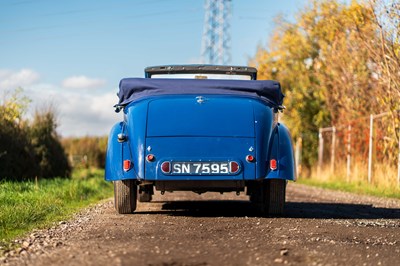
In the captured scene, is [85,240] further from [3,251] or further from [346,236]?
[346,236]

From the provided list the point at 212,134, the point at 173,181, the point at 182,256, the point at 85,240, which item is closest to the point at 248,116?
the point at 212,134

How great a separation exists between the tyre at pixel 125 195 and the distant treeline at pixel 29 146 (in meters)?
7.68

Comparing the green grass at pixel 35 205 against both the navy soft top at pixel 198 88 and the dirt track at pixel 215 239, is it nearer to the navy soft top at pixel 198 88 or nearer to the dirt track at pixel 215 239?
the dirt track at pixel 215 239

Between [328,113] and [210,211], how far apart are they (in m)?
20.0

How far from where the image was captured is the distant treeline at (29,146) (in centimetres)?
1852

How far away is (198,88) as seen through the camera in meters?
9.80

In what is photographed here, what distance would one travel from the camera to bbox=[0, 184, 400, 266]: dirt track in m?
5.73

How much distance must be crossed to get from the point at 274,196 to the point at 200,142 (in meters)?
1.36

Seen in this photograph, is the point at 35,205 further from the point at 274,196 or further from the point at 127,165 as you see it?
the point at 274,196

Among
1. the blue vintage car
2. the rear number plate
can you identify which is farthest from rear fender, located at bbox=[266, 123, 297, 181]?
the rear number plate

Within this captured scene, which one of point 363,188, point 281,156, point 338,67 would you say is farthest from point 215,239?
point 338,67

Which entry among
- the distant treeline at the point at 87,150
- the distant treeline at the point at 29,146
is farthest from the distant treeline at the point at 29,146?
the distant treeline at the point at 87,150

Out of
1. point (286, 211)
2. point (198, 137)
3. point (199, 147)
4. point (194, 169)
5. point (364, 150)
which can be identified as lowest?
point (286, 211)

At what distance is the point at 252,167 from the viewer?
9.12 metres
